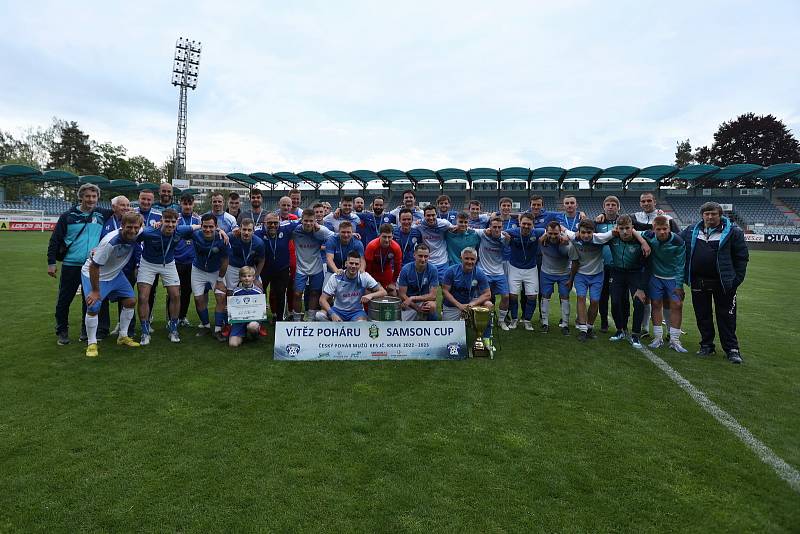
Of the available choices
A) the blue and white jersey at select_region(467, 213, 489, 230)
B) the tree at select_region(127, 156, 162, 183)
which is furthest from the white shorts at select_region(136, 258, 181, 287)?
the tree at select_region(127, 156, 162, 183)

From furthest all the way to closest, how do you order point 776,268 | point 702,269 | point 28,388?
1. point 776,268
2. point 702,269
3. point 28,388

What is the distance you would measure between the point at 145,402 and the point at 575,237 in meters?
5.62

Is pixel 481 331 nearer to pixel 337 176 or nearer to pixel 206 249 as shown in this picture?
pixel 206 249

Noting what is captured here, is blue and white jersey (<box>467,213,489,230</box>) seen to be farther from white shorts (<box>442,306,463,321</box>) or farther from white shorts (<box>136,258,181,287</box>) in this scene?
white shorts (<box>136,258,181,287</box>)

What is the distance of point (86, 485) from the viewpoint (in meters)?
2.62

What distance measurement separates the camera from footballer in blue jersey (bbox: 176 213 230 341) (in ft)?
19.2

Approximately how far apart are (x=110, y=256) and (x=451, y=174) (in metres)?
39.3

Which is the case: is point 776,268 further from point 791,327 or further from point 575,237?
point 575,237

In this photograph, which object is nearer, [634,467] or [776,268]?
[634,467]

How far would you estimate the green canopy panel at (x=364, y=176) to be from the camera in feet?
143

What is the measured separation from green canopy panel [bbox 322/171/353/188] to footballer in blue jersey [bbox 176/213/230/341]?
1548 inches

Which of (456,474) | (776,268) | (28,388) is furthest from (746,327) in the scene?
(776,268)

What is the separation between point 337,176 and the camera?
45.0m

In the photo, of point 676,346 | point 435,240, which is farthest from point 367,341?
point 676,346
